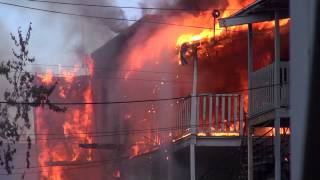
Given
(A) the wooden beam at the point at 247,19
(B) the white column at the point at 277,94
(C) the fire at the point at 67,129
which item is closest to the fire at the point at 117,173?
(C) the fire at the point at 67,129

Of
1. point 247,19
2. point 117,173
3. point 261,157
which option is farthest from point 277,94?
point 117,173

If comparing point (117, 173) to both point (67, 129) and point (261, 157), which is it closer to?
point (67, 129)

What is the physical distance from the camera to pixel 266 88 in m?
13.2

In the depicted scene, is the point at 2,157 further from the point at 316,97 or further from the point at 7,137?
the point at 316,97

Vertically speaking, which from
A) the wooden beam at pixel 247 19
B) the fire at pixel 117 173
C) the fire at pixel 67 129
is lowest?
the fire at pixel 117 173

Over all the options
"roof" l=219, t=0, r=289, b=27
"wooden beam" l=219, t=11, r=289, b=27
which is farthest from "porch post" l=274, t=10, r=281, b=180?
"wooden beam" l=219, t=11, r=289, b=27

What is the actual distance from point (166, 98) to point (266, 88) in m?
8.32

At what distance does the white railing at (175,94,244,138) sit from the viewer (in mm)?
15695

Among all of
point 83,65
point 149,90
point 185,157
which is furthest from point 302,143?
point 83,65

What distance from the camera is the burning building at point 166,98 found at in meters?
16.3

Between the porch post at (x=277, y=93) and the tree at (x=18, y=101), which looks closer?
the porch post at (x=277, y=93)

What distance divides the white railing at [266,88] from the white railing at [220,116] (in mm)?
1768

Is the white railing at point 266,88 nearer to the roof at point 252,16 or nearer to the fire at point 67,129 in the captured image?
the roof at point 252,16

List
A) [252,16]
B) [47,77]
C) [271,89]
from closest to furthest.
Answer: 1. [271,89]
2. [252,16]
3. [47,77]
